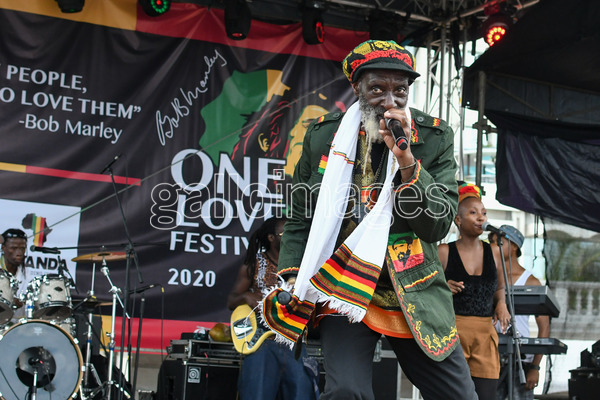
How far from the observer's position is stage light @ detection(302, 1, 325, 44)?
30.3 ft

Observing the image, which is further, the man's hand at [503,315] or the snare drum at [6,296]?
the snare drum at [6,296]

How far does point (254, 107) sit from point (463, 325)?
4.37 m

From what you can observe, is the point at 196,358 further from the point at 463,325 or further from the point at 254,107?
the point at 254,107

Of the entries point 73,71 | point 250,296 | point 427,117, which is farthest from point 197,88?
point 427,117

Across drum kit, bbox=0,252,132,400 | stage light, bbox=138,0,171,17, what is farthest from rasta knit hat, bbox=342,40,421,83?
stage light, bbox=138,0,171,17

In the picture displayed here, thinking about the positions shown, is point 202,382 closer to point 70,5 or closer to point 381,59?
point 70,5

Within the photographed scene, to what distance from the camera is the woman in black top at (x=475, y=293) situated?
5.63 meters

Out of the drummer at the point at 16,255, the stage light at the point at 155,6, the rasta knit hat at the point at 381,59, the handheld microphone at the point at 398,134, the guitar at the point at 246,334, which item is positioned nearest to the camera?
the handheld microphone at the point at 398,134

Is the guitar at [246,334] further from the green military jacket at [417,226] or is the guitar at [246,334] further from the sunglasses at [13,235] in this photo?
the green military jacket at [417,226]

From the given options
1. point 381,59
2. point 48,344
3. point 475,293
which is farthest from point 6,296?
point 381,59

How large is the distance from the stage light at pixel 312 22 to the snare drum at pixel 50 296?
407 centimetres

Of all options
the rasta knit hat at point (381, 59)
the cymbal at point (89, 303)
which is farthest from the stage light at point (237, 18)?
the rasta knit hat at point (381, 59)

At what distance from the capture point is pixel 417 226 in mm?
2904

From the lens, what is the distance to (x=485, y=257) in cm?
603
